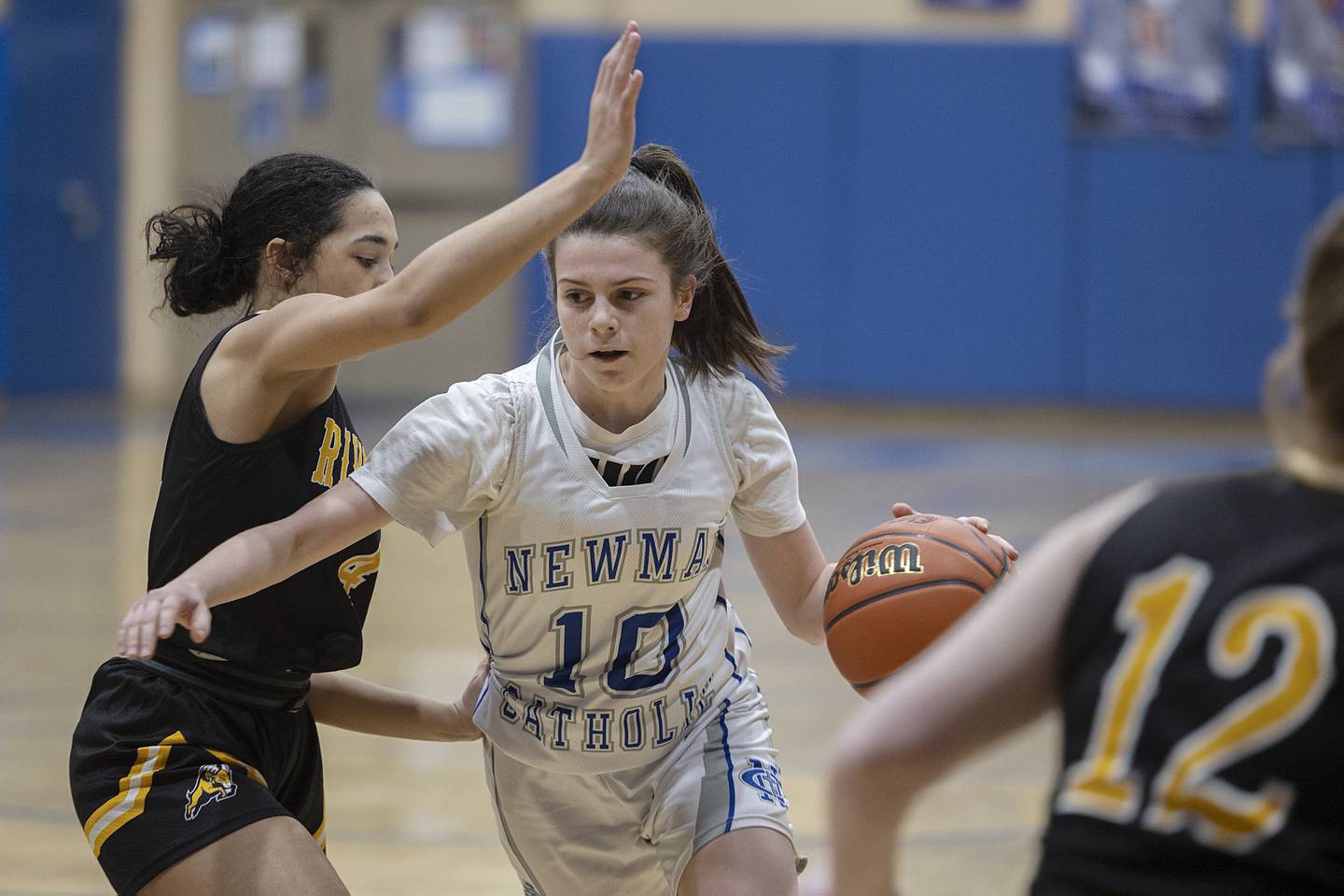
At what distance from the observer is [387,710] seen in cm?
282

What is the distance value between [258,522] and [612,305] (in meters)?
0.63

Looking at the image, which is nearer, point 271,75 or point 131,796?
point 131,796

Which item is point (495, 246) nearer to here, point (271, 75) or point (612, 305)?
point (612, 305)

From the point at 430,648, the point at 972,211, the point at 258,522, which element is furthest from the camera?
the point at 972,211

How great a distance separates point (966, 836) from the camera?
3992mm

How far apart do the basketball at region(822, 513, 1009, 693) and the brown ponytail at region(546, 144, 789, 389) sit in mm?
337

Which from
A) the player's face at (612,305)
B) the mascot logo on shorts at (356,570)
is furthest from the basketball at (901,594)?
the mascot logo on shorts at (356,570)

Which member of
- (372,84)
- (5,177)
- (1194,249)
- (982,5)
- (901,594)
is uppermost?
(982,5)

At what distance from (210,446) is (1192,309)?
12.8 metres

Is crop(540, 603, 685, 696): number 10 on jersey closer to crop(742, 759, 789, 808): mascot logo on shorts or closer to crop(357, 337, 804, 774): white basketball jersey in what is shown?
crop(357, 337, 804, 774): white basketball jersey

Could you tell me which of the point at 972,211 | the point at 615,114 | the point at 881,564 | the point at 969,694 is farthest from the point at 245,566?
the point at 972,211

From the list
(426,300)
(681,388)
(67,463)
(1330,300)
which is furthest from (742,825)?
(67,463)

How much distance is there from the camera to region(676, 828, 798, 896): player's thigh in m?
2.47

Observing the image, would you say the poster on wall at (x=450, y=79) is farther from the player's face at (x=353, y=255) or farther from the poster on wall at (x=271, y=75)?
the player's face at (x=353, y=255)
